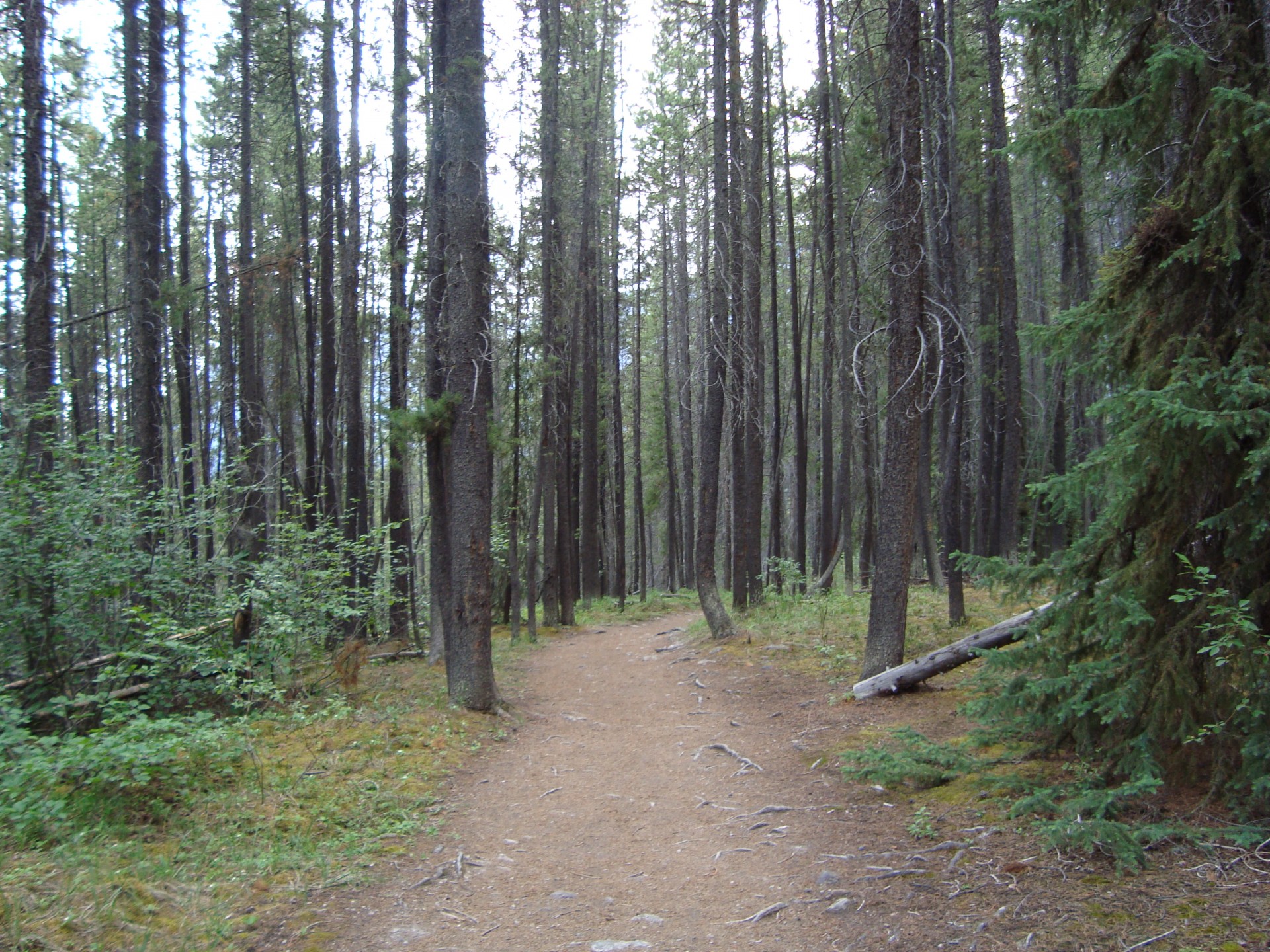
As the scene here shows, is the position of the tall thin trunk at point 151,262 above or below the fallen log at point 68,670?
above

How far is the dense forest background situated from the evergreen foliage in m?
0.03

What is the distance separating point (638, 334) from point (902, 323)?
1806 cm

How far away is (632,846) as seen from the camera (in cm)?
566

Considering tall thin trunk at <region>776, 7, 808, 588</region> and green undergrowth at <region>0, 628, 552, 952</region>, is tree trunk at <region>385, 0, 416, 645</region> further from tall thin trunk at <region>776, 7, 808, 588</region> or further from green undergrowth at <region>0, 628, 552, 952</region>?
tall thin trunk at <region>776, 7, 808, 588</region>

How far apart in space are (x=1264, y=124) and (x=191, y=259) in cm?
2791

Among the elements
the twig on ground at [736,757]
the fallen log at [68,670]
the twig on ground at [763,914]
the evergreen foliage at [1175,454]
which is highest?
the evergreen foliage at [1175,454]

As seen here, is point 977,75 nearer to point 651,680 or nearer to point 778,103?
point 778,103

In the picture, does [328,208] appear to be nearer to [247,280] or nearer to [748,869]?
[247,280]

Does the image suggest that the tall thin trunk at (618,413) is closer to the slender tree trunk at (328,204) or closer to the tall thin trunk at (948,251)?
the slender tree trunk at (328,204)

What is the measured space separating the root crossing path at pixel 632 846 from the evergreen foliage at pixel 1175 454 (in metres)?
1.84

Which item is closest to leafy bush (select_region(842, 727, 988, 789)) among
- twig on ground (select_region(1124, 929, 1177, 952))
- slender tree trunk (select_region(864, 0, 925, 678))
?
twig on ground (select_region(1124, 929, 1177, 952))

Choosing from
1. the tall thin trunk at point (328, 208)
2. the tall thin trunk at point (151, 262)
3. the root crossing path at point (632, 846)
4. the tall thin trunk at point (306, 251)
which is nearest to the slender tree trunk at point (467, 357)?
the root crossing path at point (632, 846)

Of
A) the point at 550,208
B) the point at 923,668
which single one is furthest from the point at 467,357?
the point at 550,208

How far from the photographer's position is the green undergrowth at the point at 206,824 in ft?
12.8
